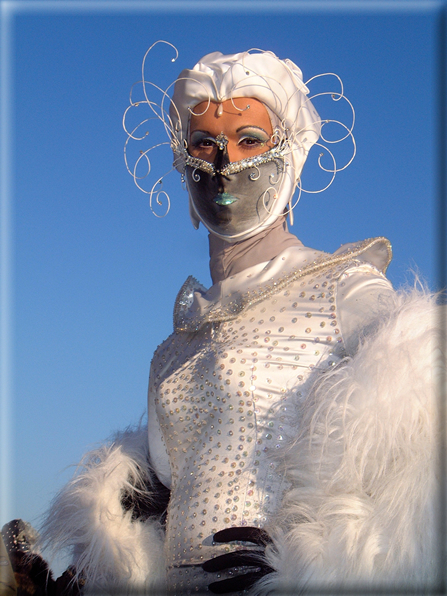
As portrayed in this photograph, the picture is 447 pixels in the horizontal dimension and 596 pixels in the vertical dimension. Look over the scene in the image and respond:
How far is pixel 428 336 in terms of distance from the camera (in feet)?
6.37

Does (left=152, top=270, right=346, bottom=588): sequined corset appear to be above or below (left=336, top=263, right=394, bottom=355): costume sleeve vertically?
below

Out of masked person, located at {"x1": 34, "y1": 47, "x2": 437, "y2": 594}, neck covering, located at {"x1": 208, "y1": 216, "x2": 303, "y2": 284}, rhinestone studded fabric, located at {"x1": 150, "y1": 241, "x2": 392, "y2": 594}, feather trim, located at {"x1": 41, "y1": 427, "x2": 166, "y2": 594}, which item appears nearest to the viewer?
masked person, located at {"x1": 34, "y1": 47, "x2": 437, "y2": 594}

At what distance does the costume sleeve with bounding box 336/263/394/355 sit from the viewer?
87.2 inches

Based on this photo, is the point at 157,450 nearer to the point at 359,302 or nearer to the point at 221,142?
the point at 359,302

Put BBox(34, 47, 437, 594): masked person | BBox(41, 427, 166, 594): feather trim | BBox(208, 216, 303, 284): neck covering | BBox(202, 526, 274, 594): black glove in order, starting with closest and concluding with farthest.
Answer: BBox(34, 47, 437, 594): masked person → BBox(202, 526, 274, 594): black glove → BBox(41, 427, 166, 594): feather trim → BBox(208, 216, 303, 284): neck covering

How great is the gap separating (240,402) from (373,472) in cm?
59

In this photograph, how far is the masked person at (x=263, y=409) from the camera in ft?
5.92

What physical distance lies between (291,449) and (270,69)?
5.43ft

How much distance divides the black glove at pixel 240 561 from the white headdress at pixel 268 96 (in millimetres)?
1276

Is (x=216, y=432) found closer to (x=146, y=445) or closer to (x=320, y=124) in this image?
(x=146, y=445)

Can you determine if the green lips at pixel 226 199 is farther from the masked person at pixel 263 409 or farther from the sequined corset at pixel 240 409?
the sequined corset at pixel 240 409

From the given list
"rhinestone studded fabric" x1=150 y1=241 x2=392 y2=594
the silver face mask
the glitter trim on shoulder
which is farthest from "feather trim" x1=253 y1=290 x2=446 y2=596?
the silver face mask

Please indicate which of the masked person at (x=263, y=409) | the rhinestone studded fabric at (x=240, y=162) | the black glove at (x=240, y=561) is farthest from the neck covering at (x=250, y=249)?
the black glove at (x=240, y=561)

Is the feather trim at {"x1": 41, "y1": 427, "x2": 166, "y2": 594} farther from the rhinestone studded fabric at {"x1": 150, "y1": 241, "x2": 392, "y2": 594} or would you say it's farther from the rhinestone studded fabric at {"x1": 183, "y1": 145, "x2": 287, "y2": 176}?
the rhinestone studded fabric at {"x1": 183, "y1": 145, "x2": 287, "y2": 176}
